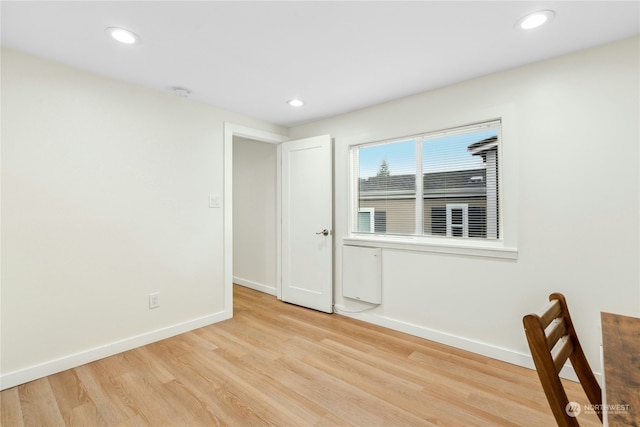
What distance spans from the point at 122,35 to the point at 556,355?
8.65 feet

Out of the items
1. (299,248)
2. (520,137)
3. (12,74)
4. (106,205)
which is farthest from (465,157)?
(12,74)

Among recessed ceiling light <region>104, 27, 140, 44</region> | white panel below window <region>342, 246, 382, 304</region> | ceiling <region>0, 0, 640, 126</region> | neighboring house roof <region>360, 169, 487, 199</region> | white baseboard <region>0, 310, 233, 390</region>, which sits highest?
ceiling <region>0, 0, 640, 126</region>

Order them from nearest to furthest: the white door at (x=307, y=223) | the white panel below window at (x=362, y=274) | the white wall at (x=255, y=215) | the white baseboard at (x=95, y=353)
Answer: the white baseboard at (x=95, y=353)
the white panel below window at (x=362, y=274)
the white door at (x=307, y=223)
the white wall at (x=255, y=215)

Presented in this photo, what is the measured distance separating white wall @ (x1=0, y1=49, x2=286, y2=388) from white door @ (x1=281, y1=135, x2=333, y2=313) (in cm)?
92

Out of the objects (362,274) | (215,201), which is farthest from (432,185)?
(215,201)

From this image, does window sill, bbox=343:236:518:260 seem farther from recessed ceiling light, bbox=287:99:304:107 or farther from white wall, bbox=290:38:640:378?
recessed ceiling light, bbox=287:99:304:107

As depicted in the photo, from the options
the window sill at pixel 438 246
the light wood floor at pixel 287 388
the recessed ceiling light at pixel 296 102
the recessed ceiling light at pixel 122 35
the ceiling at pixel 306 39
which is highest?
the recessed ceiling light at pixel 296 102

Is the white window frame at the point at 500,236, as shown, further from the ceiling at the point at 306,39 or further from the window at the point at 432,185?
the ceiling at the point at 306,39

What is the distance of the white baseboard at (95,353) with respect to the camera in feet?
6.68

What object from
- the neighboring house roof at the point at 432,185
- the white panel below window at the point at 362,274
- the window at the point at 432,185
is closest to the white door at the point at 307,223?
the white panel below window at the point at 362,274

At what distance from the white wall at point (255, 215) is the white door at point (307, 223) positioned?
1.39 ft

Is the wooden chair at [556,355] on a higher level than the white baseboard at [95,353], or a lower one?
higher

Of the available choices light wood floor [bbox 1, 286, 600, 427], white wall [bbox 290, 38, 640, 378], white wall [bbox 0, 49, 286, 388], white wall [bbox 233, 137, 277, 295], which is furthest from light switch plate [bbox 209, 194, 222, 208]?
white wall [bbox 290, 38, 640, 378]

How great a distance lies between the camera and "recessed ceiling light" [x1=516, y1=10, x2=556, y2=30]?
1.66 meters
